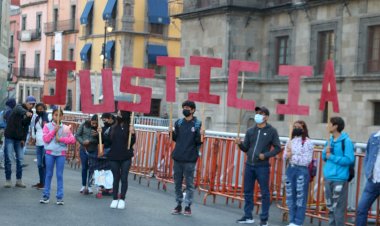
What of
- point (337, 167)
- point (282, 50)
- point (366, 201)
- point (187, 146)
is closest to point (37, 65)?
point (282, 50)

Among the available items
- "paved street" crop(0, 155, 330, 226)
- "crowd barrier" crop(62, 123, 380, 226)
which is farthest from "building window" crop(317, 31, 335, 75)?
"paved street" crop(0, 155, 330, 226)

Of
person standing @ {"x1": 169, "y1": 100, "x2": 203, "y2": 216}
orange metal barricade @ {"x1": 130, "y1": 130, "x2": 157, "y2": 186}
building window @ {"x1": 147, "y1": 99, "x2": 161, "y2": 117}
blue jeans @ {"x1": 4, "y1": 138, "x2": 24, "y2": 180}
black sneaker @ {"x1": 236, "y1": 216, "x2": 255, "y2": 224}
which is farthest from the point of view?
building window @ {"x1": 147, "y1": 99, "x2": 161, "y2": 117}

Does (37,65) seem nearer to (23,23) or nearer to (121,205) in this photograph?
(23,23)

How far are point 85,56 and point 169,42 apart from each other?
20.9 feet

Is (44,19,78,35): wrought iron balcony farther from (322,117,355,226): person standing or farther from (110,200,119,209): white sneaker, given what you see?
(322,117,355,226): person standing

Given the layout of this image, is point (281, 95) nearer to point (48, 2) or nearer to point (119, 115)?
point (119, 115)

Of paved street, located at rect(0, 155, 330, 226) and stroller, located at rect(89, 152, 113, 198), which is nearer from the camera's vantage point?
paved street, located at rect(0, 155, 330, 226)

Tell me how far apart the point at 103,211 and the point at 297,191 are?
3.24 metres

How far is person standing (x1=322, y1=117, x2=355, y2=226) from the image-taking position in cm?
1113

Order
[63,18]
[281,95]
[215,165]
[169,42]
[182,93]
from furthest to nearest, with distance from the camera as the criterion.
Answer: [63,18] → [169,42] → [182,93] → [281,95] → [215,165]

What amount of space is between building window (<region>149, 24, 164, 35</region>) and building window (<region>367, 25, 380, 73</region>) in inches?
1069

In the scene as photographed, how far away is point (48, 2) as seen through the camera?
63.2 meters

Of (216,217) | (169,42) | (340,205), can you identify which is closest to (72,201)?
(216,217)

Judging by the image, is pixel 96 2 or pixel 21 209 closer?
pixel 21 209
